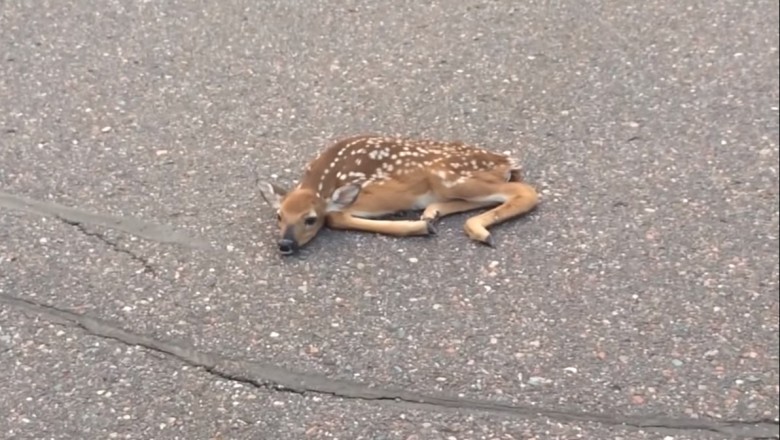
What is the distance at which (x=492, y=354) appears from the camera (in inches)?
152

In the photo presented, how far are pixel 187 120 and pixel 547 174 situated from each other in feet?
5.20

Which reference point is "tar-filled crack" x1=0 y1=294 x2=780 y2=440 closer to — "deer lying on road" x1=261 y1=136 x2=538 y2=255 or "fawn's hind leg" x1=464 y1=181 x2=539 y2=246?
"deer lying on road" x1=261 y1=136 x2=538 y2=255

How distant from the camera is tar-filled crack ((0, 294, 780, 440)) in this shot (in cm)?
362

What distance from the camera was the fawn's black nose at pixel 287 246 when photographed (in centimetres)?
422

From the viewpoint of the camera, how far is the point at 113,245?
4.32m

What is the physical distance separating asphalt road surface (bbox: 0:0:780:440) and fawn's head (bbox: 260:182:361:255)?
0.09 metres

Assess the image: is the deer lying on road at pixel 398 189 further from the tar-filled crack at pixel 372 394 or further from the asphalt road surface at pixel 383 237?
the tar-filled crack at pixel 372 394

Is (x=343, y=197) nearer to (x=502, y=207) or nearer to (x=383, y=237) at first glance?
(x=383, y=237)

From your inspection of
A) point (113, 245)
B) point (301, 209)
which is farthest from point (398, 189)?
point (113, 245)

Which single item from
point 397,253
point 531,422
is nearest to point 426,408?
point 531,422

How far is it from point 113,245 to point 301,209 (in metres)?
0.72

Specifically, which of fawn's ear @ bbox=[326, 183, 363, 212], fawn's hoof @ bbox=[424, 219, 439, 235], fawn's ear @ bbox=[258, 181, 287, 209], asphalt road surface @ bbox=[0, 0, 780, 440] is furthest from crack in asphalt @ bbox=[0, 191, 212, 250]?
fawn's hoof @ bbox=[424, 219, 439, 235]

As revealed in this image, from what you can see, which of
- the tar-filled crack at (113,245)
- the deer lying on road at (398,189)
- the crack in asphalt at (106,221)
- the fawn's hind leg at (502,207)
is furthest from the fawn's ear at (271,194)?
the fawn's hind leg at (502,207)

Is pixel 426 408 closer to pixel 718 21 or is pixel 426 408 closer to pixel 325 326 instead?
pixel 325 326
